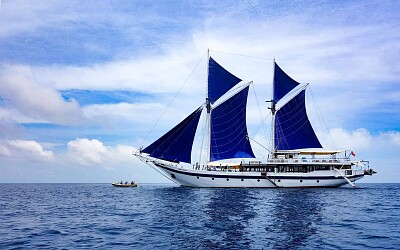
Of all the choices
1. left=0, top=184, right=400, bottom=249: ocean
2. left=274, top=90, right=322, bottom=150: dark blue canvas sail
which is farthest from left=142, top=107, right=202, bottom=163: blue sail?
left=0, top=184, right=400, bottom=249: ocean

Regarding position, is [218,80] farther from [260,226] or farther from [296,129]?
[260,226]

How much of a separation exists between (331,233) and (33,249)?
1823 cm

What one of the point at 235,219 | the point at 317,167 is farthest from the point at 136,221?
the point at 317,167

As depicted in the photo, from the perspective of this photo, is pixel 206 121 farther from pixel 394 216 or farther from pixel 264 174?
pixel 394 216

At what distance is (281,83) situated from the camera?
78.3 metres

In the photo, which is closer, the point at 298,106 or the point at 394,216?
the point at 394,216

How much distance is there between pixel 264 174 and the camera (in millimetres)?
67688

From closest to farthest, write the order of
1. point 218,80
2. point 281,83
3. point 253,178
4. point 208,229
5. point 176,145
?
point 208,229 < point 176,145 < point 253,178 < point 218,80 < point 281,83

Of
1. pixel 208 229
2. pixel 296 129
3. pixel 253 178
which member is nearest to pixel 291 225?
pixel 208 229

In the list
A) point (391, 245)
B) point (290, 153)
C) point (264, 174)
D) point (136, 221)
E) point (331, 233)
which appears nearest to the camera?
point (391, 245)

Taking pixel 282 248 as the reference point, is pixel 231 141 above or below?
above

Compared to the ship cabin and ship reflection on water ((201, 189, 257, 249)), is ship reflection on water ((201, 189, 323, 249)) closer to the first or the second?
ship reflection on water ((201, 189, 257, 249))

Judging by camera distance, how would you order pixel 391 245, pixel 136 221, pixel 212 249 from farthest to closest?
pixel 136 221 < pixel 391 245 < pixel 212 249

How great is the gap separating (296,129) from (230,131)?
14.4 metres
